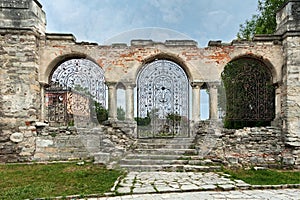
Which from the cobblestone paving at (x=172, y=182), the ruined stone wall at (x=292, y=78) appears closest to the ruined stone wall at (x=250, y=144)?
the ruined stone wall at (x=292, y=78)

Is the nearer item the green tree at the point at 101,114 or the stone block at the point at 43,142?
the stone block at the point at 43,142

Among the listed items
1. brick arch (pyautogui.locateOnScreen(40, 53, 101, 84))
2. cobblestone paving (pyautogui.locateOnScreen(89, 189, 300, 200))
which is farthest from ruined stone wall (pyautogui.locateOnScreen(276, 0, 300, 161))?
brick arch (pyautogui.locateOnScreen(40, 53, 101, 84))

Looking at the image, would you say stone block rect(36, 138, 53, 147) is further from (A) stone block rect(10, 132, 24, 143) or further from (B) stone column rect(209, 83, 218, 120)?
(B) stone column rect(209, 83, 218, 120)

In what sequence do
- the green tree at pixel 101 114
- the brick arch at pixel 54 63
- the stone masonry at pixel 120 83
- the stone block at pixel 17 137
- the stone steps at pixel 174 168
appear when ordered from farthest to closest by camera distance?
the green tree at pixel 101 114, the brick arch at pixel 54 63, the stone masonry at pixel 120 83, the stone block at pixel 17 137, the stone steps at pixel 174 168

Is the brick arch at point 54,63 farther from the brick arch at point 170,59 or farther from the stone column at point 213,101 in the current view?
the stone column at point 213,101

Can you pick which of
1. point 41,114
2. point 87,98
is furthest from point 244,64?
point 41,114

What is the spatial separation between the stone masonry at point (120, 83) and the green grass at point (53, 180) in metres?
1.27

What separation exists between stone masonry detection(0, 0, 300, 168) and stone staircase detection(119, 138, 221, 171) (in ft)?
1.12

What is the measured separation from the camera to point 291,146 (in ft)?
30.3

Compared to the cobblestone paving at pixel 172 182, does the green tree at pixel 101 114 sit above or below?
above

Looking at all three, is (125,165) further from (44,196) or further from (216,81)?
(216,81)

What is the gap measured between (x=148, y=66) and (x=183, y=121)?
8.76 feet

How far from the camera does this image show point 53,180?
20.6 feet

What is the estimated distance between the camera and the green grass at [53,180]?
209 inches
